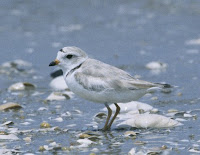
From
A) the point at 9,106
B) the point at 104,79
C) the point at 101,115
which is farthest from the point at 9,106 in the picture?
the point at 104,79

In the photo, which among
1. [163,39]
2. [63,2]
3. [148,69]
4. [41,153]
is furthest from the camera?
[63,2]

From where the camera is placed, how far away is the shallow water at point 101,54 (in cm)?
499

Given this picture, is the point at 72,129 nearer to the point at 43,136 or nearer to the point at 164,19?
the point at 43,136

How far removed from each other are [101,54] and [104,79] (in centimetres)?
422

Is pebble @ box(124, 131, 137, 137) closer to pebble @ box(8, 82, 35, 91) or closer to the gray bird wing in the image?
the gray bird wing

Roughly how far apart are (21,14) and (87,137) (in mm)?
7692

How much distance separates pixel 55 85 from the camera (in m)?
7.72

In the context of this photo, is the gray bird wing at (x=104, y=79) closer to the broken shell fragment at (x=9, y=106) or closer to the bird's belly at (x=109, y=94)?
the bird's belly at (x=109, y=94)

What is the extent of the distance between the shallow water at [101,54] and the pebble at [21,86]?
133 mm

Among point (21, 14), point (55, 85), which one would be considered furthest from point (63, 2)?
point (55, 85)

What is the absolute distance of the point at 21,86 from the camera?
7.66 m

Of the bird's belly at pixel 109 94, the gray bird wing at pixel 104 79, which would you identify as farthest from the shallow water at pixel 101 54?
the gray bird wing at pixel 104 79

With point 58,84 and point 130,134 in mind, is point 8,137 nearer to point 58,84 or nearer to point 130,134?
point 130,134

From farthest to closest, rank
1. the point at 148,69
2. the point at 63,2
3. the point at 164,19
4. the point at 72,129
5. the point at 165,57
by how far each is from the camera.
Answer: the point at 63,2 → the point at 164,19 → the point at 165,57 → the point at 148,69 → the point at 72,129
